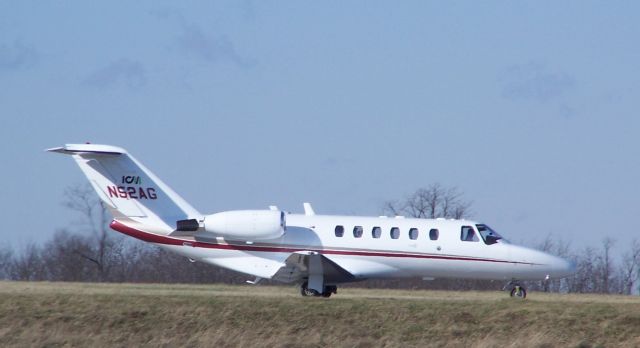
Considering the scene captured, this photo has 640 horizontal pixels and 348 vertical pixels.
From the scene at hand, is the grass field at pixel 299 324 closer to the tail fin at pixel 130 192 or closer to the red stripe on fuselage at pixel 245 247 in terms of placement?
the red stripe on fuselage at pixel 245 247

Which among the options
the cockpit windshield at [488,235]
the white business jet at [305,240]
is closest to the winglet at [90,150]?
the white business jet at [305,240]

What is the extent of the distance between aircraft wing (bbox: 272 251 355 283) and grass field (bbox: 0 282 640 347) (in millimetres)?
3992

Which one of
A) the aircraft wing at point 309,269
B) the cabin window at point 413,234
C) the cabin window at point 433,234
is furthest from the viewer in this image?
the cabin window at point 433,234

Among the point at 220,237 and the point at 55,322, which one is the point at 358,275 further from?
the point at 55,322

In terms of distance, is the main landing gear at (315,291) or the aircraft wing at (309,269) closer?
the aircraft wing at (309,269)

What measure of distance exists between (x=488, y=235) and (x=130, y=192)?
10357 mm

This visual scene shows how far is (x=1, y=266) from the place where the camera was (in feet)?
172

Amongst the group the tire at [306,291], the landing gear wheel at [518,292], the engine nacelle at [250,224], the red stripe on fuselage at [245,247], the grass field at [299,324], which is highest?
the engine nacelle at [250,224]

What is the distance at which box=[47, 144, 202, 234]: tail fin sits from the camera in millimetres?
33219

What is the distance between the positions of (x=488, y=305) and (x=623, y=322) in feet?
10.2

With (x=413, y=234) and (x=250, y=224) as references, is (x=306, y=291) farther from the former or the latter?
(x=413, y=234)

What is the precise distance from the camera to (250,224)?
105 ft

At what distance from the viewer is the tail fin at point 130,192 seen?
33219 millimetres

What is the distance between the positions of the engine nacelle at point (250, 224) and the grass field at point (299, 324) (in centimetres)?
517
